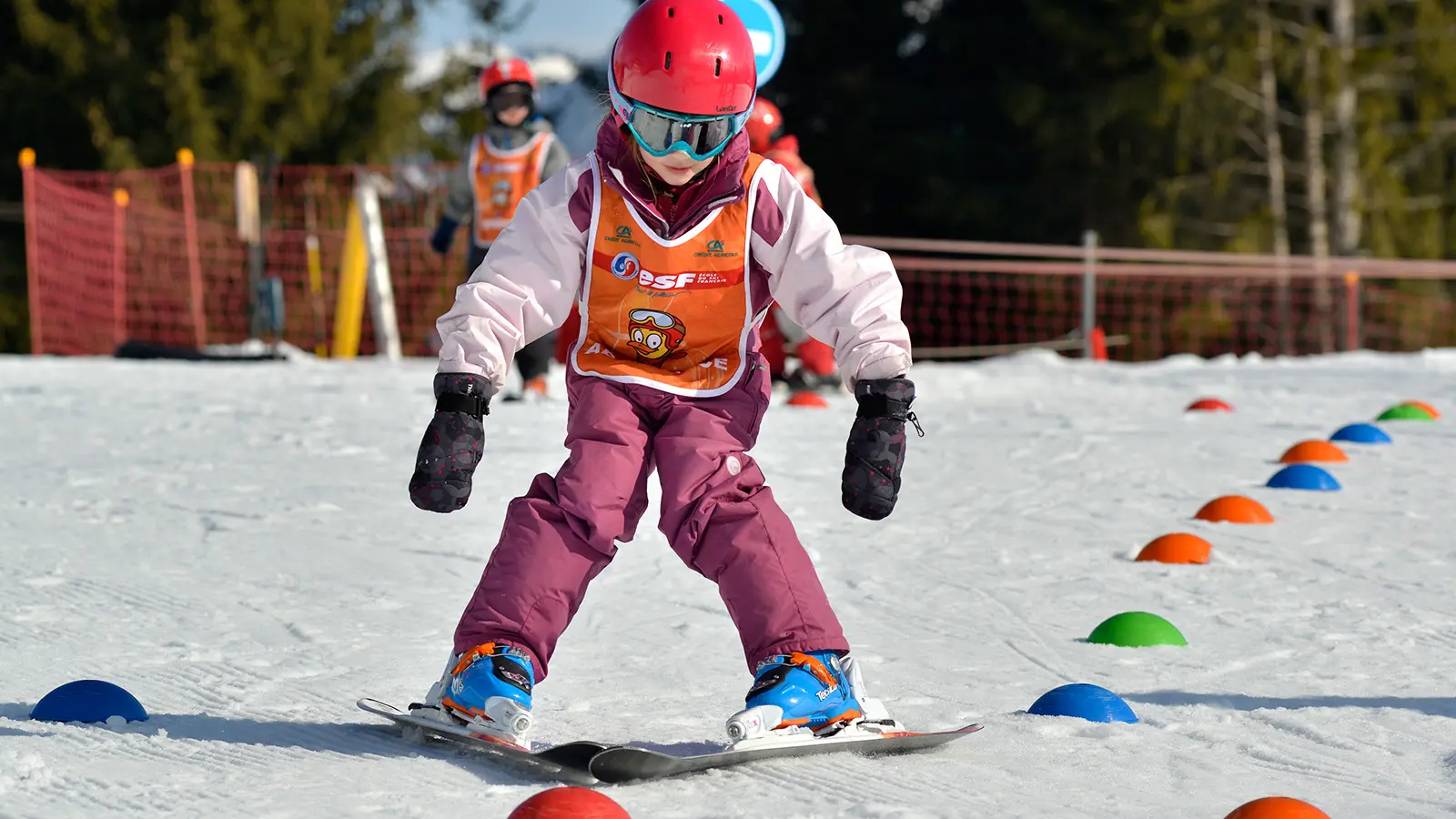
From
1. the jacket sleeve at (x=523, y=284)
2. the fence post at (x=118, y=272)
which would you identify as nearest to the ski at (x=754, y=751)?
the jacket sleeve at (x=523, y=284)

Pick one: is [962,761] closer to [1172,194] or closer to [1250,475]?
[1250,475]

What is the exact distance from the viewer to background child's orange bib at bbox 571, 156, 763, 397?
3.27 m

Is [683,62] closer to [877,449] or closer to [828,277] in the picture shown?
[828,277]

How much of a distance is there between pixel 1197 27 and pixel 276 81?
13.5 metres

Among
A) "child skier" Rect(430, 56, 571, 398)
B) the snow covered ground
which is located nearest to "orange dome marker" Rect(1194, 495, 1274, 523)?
the snow covered ground

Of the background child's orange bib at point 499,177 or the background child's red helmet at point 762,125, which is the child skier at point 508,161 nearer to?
the background child's orange bib at point 499,177

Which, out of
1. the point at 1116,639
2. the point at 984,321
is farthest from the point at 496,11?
the point at 1116,639

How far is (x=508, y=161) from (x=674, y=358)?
575cm

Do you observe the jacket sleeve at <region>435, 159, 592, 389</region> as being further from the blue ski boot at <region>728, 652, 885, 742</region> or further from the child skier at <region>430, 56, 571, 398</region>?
the child skier at <region>430, 56, 571, 398</region>

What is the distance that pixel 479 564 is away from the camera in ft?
17.2

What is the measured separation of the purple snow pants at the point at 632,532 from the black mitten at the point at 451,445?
15cm

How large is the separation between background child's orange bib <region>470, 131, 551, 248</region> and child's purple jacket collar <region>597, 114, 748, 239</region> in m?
5.58

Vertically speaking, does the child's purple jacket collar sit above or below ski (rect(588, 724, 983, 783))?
above

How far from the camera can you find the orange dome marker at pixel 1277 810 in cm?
254
